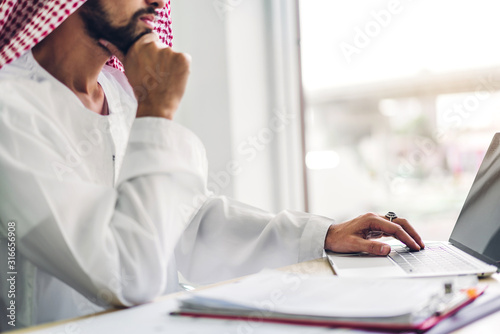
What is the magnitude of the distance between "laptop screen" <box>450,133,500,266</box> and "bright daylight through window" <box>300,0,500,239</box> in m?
0.88

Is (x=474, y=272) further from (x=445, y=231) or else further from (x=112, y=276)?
(x=445, y=231)

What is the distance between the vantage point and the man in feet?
2.59

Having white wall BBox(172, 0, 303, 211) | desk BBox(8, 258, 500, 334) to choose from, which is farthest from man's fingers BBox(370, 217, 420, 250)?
white wall BBox(172, 0, 303, 211)

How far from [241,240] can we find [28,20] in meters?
0.62

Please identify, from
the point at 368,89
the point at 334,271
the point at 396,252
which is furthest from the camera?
the point at 368,89

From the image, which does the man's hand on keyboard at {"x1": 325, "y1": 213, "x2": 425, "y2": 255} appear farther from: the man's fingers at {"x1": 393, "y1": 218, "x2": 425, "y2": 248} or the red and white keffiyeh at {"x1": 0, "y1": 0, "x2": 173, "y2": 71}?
the red and white keffiyeh at {"x1": 0, "y1": 0, "x2": 173, "y2": 71}

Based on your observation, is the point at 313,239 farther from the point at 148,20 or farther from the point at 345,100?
the point at 345,100

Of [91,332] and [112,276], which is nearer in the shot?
[91,332]

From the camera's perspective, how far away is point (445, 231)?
210cm

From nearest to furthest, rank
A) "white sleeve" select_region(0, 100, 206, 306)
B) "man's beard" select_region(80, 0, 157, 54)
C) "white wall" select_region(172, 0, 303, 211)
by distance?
"white sleeve" select_region(0, 100, 206, 306) → "man's beard" select_region(80, 0, 157, 54) → "white wall" select_region(172, 0, 303, 211)

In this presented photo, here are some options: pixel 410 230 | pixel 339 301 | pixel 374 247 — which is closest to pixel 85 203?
pixel 339 301

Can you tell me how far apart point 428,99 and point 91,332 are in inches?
69.3

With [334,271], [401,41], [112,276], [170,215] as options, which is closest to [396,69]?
[401,41]

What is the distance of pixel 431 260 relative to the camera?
959 mm
